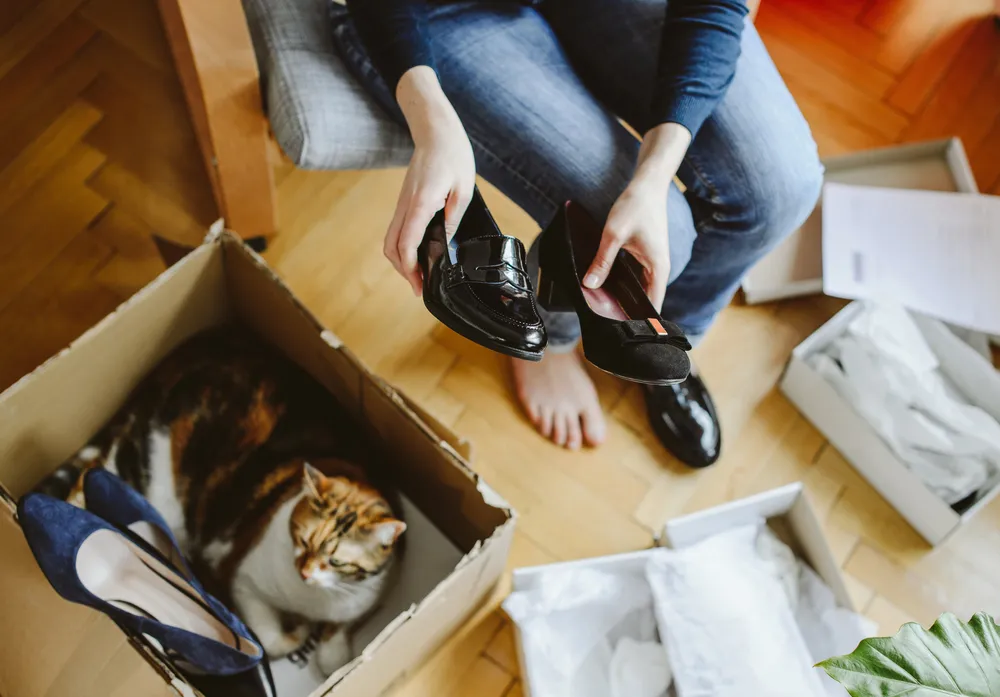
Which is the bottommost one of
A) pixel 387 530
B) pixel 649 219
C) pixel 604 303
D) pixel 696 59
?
pixel 387 530

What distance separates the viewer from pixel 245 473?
101cm

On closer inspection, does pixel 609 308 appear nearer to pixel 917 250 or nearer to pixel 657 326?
pixel 657 326

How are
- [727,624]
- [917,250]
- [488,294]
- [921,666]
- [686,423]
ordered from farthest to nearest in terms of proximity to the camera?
1. [917,250]
2. [686,423]
3. [727,624]
4. [488,294]
5. [921,666]

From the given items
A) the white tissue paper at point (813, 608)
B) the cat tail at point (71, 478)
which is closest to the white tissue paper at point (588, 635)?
the white tissue paper at point (813, 608)

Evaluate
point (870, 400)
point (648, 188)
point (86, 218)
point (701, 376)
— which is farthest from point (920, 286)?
point (86, 218)

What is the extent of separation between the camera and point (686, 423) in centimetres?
121

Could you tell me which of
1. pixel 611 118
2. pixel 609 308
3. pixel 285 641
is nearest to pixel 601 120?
pixel 611 118

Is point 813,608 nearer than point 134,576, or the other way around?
point 134,576

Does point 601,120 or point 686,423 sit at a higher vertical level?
point 601,120

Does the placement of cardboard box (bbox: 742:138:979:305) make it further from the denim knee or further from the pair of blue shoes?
the pair of blue shoes

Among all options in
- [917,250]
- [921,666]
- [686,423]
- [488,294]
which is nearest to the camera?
[921,666]

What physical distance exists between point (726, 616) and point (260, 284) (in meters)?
0.70

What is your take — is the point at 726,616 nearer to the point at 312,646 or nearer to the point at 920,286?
the point at 312,646

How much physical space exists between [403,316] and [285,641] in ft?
Answer: 1.68
